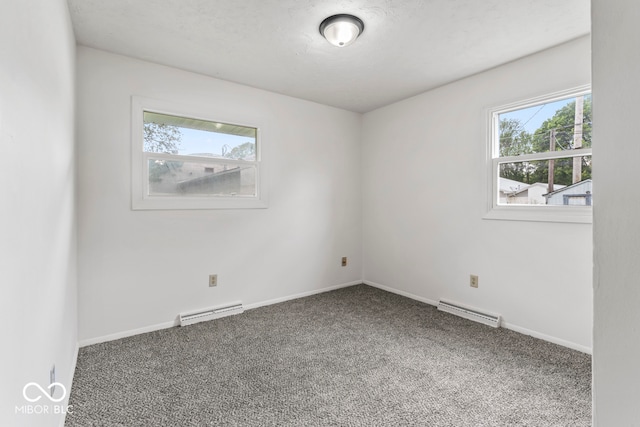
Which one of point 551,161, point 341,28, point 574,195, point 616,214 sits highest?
point 341,28

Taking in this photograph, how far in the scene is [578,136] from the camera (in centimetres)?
246

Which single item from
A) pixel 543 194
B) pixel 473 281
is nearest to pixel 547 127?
pixel 543 194

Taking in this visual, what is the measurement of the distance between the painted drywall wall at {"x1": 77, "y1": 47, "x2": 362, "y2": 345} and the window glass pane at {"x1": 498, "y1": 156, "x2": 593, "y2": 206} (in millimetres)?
1878

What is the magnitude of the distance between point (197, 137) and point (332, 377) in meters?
2.46

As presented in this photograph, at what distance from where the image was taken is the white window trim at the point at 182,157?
8.84 feet

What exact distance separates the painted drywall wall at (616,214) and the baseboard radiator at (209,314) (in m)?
2.94

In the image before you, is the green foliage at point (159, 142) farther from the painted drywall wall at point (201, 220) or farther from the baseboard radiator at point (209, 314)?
the baseboard radiator at point (209, 314)

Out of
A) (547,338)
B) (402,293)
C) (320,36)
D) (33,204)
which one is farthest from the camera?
(402,293)

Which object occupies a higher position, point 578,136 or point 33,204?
point 578,136

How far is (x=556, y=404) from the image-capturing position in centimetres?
178

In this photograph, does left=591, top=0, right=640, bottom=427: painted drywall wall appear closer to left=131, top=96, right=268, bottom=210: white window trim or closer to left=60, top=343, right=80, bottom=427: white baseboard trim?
left=60, top=343, right=80, bottom=427: white baseboard trim

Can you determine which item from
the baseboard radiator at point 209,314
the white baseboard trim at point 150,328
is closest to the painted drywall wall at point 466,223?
the white baseboard trim at point 150,328

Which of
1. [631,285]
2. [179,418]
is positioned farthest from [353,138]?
[631,285]

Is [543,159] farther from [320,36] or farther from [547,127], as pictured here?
[320,36]
